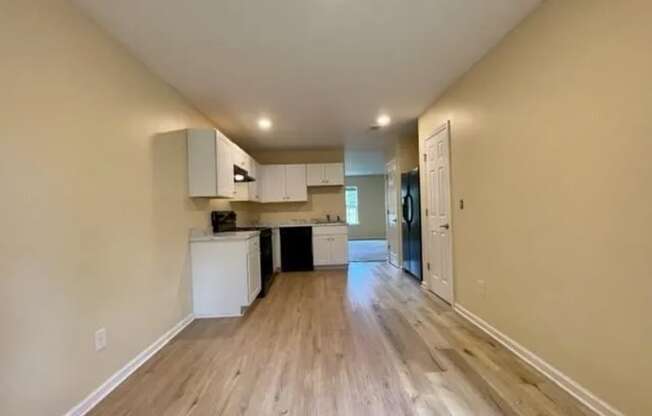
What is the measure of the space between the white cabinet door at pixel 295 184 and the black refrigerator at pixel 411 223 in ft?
6.30

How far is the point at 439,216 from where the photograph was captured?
4.43m

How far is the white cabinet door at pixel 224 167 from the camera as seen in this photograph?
405 centimetres

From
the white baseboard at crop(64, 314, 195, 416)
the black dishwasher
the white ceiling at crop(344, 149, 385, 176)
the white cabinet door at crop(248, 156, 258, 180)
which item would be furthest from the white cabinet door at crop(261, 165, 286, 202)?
the white baseboard at crop(64, 314, 195, 416)

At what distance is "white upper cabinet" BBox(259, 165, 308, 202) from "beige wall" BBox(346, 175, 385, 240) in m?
6.85

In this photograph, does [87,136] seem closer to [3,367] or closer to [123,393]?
[3,367]

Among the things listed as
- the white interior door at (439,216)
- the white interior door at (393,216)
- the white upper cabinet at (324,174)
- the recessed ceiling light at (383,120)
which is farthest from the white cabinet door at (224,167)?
the white interior door at (393,216)

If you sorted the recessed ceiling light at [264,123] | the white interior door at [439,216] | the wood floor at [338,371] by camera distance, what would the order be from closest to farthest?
the wood floor at [338,371] → the white interior door at [439,216] → the recessed ceiling light at [264,123]

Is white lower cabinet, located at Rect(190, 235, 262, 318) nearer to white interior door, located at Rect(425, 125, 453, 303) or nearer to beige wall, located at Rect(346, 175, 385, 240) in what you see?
white interior door, located at Rect(425, 125, 453, 303)

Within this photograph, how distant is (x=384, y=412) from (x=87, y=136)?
2.41 m

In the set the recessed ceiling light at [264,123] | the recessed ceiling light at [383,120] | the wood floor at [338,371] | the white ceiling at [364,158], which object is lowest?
the wood floor at [338,371]

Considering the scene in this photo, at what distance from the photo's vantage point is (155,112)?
3.29 m

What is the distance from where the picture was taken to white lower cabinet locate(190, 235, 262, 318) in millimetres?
4012

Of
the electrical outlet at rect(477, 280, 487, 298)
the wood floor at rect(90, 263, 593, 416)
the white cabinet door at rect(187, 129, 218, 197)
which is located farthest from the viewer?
the white cabinet door at rect(187, 129, 218, 197)

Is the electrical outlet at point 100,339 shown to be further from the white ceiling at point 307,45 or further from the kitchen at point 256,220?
the white ceiling at point 307,45
